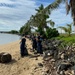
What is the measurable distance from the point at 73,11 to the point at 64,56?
179 inches

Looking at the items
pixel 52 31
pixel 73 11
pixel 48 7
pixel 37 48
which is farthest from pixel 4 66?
pixel 52 31

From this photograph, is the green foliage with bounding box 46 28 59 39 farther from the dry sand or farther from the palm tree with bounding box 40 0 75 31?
the dry sand

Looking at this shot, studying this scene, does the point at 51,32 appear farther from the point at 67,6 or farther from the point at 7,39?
the point at 7,39

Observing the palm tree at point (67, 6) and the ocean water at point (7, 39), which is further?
the ocean water at point (7, 39)

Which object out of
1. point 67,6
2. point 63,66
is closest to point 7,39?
point 67,6

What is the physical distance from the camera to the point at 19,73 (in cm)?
1500

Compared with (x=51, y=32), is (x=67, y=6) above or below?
above

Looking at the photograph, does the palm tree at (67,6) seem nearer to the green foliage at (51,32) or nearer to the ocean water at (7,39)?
the green foliage at (51,32)

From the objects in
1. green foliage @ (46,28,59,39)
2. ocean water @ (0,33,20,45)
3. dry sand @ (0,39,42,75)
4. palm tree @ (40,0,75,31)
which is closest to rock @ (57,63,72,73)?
dry sand @ (0,39,42,75)

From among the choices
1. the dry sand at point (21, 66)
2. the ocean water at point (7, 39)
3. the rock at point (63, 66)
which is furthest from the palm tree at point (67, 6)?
the ocean water at point (7, 39)

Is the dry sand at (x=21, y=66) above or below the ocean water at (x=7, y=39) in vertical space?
below

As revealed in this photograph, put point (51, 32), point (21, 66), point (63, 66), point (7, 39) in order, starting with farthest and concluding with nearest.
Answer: point (7, 39), point (51, 32), point (21, 66), point (63, 66)

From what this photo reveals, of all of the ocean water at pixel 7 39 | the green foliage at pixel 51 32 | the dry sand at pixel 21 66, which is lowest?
the dry sand at pixel 21 66

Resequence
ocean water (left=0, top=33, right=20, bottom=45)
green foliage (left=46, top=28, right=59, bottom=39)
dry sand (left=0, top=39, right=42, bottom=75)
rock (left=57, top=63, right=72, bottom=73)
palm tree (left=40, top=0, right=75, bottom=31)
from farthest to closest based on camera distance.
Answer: ocean water (left=0, top=33, right=20, bottom=45) → green foliage (left=46, top=28, right=59, bottom=39) → palm tree (left=40, top=0, right=75, bottom=31) → dry sand (left=0, top=39, right=42, bottom=75) → rock (left=57, top=63, right=72, bottom=73)
